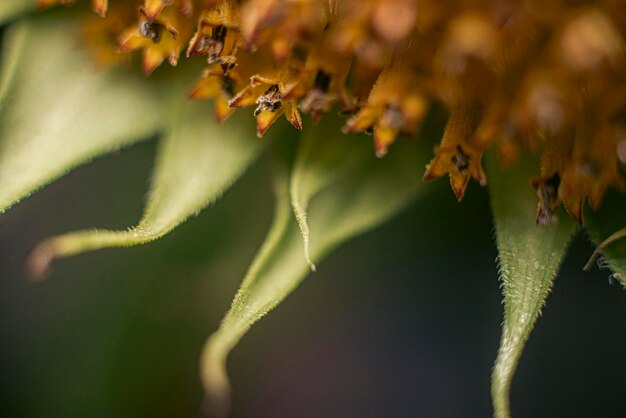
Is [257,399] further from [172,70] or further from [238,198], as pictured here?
[172,70]

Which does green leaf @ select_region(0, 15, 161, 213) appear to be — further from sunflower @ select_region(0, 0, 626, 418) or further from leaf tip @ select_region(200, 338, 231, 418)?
leaf tip @ select_region(200, 338, 231, 418)

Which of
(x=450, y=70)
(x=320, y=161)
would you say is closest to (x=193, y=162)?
(x=320, y=161)

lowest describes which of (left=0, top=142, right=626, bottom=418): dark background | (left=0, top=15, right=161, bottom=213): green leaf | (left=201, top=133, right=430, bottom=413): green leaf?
(left=0, top=142, right=626, bottom=418): dark background

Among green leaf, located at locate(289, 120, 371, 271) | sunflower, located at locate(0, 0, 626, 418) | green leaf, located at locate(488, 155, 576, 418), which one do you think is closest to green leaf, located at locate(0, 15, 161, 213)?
sunflower, located at locate(0, 0, 626, 418)

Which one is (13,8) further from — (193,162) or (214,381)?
(214,381)

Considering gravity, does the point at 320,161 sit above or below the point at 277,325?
above

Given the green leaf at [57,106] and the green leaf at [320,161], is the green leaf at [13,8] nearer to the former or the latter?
the green leaf at [57,106]

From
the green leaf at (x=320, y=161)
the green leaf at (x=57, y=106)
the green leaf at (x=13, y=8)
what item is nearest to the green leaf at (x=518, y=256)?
the green leaf at (x=320, y=161)
